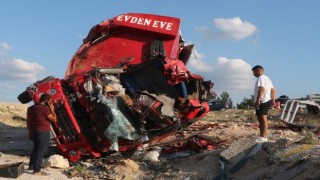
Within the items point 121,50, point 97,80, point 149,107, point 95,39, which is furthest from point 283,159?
point 95,39

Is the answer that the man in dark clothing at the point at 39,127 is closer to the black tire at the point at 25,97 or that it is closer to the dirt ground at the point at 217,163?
the dirt ground at the point at 217,163

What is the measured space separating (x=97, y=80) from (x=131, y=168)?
166 centimetres

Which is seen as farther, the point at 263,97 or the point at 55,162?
the point at 263,97

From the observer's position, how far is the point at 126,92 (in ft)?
26.3

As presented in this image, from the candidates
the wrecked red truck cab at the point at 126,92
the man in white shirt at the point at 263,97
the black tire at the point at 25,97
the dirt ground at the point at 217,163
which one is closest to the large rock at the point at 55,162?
the dirt ground at the point at 217,163

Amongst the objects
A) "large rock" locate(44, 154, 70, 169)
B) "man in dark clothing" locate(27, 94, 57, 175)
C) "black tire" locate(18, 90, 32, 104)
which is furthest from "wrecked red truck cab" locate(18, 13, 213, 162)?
"man in dark clothing" locate(27, 94, 57, 175)

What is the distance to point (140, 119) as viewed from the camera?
7.37 m

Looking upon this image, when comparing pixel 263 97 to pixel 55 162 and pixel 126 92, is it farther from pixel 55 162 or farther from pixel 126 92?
pixel 55 162

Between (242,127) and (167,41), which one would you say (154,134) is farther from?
(242,127)

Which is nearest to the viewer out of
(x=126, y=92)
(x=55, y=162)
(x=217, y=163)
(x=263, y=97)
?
(x=217, y=163)

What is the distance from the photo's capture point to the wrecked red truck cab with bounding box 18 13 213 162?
7.36 m

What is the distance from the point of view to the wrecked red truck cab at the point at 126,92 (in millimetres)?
7355

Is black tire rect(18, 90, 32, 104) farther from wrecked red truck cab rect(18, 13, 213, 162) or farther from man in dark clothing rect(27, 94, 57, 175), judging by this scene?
man in dark clothing rect(27, 94, 57, 175)

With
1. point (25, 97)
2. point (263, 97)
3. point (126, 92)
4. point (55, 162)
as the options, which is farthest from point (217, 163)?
point (25, 97)
